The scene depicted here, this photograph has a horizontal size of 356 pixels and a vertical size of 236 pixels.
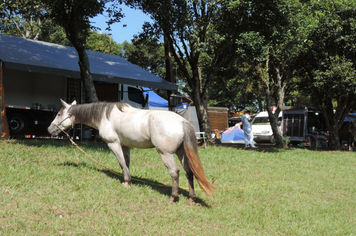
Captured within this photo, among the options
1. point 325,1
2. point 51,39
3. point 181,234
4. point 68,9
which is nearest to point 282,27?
point 325,1

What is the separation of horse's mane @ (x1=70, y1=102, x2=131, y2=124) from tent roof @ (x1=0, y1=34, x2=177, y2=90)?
666 cm

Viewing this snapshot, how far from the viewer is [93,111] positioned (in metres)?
6.18

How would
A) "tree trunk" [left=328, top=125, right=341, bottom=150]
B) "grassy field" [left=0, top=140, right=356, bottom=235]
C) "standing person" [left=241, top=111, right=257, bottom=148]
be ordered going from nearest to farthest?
1. "grassy field" [left=0, top=140, right=356, bottom=235]
2. "standing person" [left=241, top=111, right=257, bottom=148]
3. "tree trunk" [left=328, top=125, right=341, bottom=150]

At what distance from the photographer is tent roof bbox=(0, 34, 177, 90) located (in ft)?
40.6

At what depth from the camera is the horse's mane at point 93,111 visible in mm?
6051

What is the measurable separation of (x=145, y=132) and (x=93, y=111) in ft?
4.32

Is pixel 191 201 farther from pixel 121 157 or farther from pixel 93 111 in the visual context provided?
pixel 93 111

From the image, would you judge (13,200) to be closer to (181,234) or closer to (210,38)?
(181,234)

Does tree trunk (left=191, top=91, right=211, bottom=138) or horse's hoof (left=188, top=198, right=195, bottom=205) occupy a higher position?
tree trunk (left=191, top=91, right=211, bottom=138)

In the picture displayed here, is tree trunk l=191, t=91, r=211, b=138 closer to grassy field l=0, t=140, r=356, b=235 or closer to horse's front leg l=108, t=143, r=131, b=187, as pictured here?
grassy field l=0, t=140, r=356, b=235

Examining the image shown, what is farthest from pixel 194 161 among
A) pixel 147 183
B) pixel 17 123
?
pixel 17 123

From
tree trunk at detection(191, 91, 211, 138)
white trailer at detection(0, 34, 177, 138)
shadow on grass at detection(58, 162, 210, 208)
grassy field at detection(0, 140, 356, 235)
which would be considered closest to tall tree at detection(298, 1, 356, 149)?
tree trunk at detection(191, 91, 211, 138)

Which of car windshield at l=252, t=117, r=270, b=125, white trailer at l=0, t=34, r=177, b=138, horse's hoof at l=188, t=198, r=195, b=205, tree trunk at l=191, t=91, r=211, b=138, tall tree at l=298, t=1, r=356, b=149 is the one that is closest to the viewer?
horse's hoof at l=188, t=198, r=195, b=205

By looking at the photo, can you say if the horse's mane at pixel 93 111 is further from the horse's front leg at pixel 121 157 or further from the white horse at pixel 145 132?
the horse's front leg at pixel 121 157
